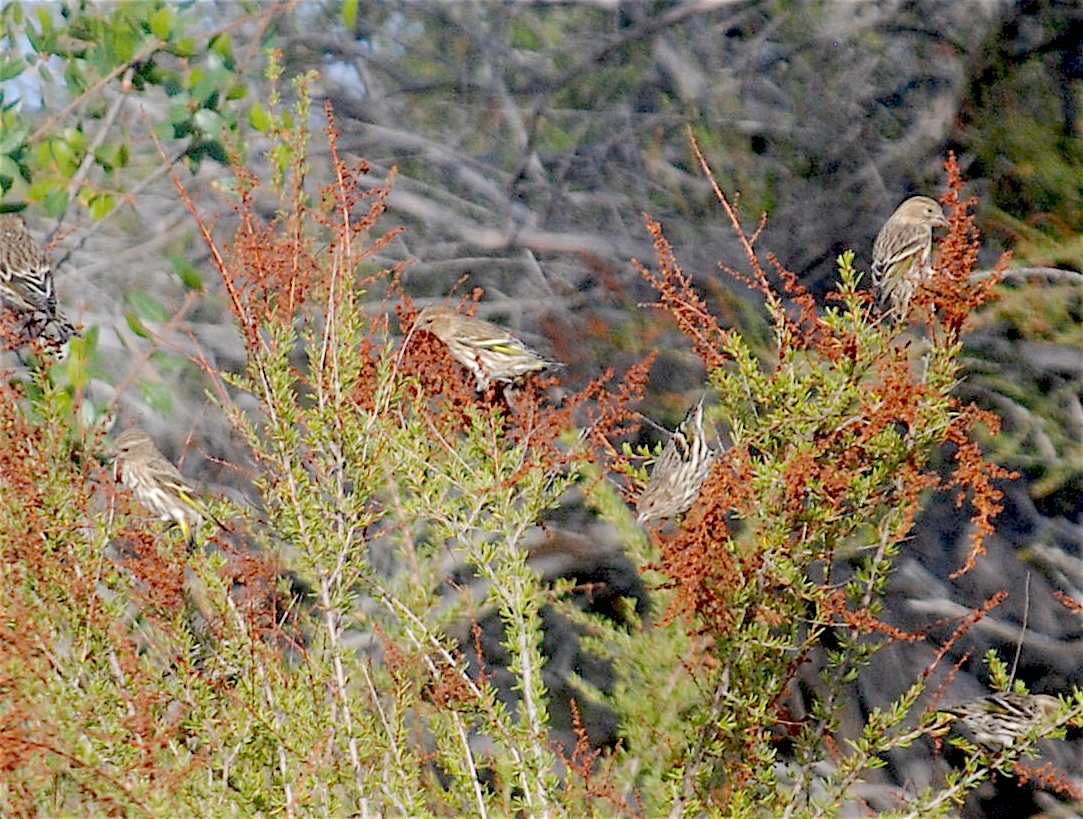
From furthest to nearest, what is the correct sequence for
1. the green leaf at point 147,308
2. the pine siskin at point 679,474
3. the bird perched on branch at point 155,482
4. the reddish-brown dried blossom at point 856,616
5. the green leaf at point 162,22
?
the green leaf at point 162,22 < the green leaf at point 147,308 < the bird perched on branch at point 155,482 < the pine siskin at point 679,474 < the reddish-brown dried blossom at point 856,616

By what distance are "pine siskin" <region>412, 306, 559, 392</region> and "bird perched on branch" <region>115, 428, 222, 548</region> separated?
34.6 inches

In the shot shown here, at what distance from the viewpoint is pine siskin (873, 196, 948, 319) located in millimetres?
3725

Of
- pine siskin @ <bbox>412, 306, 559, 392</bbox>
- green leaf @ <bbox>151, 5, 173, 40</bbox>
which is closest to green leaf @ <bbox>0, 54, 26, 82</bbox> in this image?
green leaf @ <bbox>151, 5, 173, 40</bbox>

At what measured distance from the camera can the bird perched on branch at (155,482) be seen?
14.7 feet

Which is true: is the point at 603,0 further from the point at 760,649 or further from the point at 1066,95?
the point at 760,649

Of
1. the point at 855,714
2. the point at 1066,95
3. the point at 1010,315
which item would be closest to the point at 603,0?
the point at 1066,95

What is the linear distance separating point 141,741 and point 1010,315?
3.98 metres

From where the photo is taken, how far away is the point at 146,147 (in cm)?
785

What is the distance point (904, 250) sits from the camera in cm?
418

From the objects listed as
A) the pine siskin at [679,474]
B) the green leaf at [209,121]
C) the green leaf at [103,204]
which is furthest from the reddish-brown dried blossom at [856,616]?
the green leaf at [103,204]

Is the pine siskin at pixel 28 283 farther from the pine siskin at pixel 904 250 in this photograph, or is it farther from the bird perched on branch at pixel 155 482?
the pine siskin at pixel 904 250

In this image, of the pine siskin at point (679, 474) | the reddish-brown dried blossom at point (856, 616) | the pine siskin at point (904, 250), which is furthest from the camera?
the pine siskin at point (904, 250)

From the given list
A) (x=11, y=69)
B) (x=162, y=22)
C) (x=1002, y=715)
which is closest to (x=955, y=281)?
(x=1002, y=715)

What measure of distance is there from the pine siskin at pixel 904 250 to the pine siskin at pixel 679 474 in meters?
0.58
